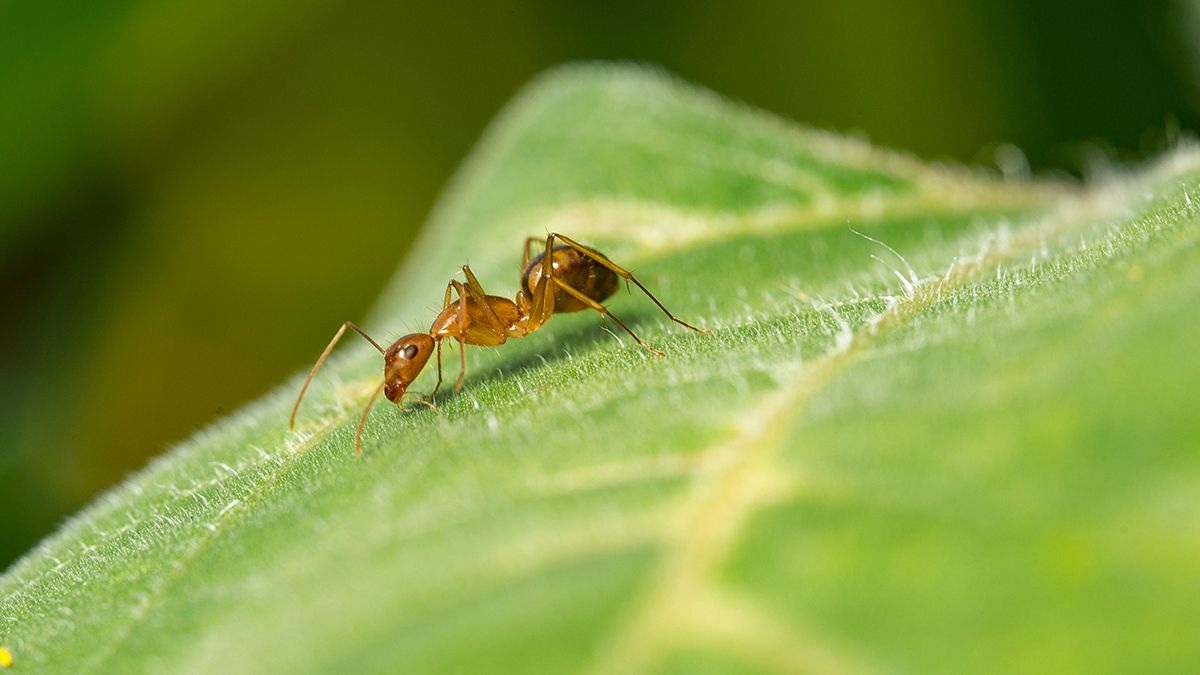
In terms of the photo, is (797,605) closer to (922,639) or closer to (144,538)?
(922,639)

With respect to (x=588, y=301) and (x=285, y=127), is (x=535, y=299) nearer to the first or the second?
(x=588, y=301)

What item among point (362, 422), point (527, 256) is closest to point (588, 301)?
point (527, 256)

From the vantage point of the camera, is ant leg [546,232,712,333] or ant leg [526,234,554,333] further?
ant leg [526,234,554,333]

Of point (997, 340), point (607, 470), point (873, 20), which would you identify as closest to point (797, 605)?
point (607, 470)

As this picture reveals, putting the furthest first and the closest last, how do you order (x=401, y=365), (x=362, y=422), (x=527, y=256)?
(x=527, y=256) < (x=401, y=365) < (x=362, y=422)

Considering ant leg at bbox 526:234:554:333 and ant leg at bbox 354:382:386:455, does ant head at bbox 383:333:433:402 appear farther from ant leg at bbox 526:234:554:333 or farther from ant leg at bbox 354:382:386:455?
ant leg at bbox 526:234:554:333

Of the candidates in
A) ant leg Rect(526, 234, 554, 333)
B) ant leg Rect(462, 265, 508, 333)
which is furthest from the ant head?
ant leg Rect(526, 234, 554, 333)
